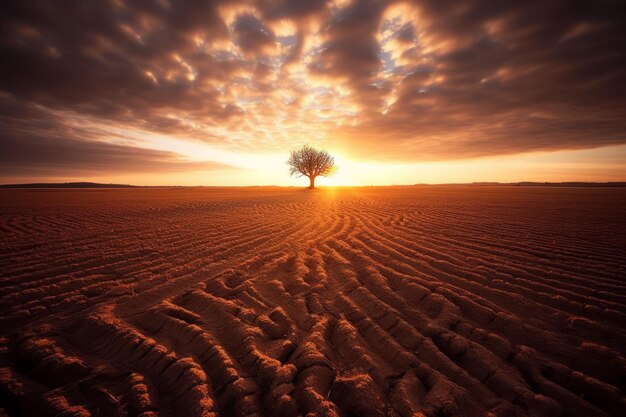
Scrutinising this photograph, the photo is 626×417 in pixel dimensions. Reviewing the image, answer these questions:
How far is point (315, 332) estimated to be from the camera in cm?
267

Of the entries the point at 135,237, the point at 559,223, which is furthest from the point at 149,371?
the point at 559,223

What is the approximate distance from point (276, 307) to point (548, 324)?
3.13 metres

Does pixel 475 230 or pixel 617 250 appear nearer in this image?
pixel 617 250

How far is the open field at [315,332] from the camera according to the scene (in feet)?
6.29

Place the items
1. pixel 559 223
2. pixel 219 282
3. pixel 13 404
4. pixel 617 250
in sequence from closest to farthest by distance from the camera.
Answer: pixel 13 404 → pixel 219 282 → pixel 617 250 → pixel 559 223

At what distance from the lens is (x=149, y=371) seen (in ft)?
7.26

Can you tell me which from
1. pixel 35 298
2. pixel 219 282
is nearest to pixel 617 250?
pixel 219 282

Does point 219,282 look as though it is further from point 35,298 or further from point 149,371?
point 35,298

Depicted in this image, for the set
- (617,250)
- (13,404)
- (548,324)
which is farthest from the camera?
(617,250)

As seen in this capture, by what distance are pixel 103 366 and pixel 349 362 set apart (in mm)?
2214

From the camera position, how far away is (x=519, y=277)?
4062 mm

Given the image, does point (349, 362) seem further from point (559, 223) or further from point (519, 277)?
point (559, 223)

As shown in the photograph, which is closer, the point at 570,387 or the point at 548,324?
the point at 570,387

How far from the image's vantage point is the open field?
1.92 meters
